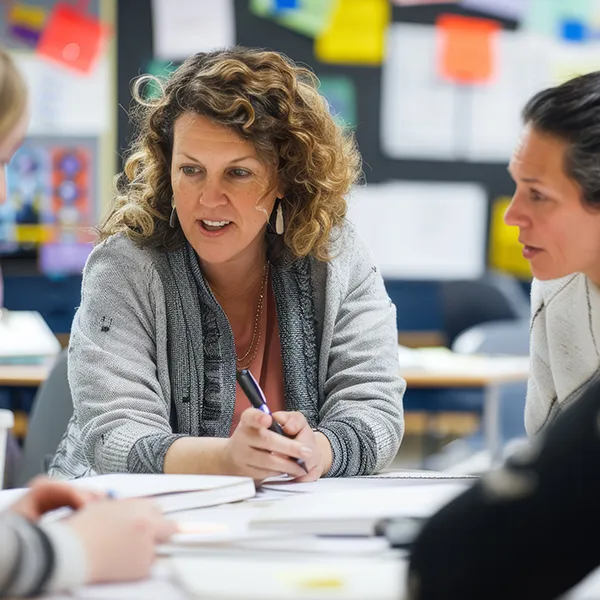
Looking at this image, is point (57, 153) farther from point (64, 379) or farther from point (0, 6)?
point (64, 379)

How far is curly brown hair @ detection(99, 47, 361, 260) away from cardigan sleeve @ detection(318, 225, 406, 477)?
3.5 inches

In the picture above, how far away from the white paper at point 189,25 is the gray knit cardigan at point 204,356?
3.22 metres

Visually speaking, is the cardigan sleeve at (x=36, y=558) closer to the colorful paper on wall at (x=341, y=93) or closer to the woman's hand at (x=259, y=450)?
the woman's hand at (x=259, y=450)

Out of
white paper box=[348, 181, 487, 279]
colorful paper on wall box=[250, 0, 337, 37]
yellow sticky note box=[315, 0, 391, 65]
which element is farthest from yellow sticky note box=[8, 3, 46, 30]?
white paper box=[348, 181, 487, 279]

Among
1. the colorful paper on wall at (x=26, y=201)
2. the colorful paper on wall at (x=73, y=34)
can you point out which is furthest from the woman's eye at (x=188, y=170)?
the colorful paper on wall at (x=73, y=34)

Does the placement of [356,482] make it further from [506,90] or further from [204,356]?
[506,90]

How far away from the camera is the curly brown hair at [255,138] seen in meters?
1.77

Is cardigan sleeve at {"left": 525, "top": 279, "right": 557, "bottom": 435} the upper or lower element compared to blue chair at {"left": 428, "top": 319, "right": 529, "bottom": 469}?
upper

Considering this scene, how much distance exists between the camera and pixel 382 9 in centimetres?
502

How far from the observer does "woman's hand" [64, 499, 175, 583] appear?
0.92 metres

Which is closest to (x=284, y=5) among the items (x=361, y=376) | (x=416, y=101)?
(x=416, y=101)

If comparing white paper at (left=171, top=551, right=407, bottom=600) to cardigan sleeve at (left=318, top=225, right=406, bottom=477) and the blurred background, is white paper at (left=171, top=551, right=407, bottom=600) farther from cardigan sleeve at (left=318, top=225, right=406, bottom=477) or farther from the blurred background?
the blurred background

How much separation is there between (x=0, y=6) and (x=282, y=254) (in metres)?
3.43

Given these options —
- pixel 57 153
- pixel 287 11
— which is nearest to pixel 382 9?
pixel 287 11
